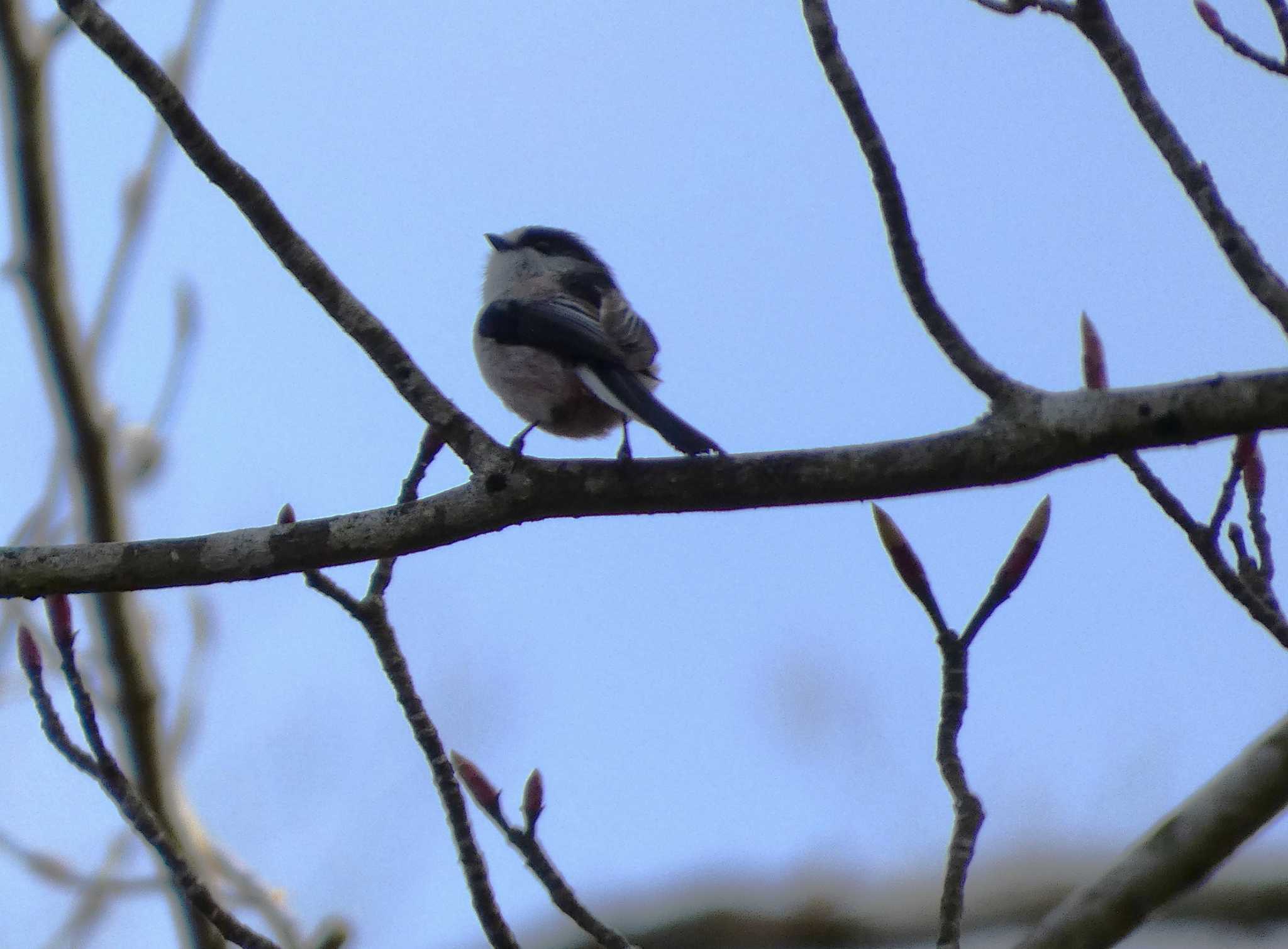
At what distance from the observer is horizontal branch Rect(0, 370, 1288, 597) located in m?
2.30

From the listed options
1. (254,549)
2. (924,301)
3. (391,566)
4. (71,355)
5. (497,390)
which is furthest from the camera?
(71,355)

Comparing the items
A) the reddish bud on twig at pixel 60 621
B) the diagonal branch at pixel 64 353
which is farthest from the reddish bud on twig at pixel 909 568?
the diagonal branch at pixel 64 353

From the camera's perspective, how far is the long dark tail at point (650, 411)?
103 inches

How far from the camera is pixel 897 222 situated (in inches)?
94.3

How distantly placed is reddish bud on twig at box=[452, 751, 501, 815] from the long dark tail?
2.40ft

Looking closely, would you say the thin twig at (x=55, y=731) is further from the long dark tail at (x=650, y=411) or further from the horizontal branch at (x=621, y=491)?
the long dark tail at (x=650, y=411)

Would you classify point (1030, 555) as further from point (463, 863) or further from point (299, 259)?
point (299, 259)

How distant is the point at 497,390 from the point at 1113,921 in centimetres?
249

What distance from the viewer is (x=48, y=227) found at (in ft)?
15.3

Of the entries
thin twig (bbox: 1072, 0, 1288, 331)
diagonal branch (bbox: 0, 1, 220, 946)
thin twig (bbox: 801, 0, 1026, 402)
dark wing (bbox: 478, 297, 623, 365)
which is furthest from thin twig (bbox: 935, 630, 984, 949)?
diagonal branch (bbox: 0, 1, 220, 946)

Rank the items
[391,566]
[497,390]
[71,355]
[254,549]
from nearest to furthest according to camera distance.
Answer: [254,549] → [391,566] → [497,390] → [71,355]

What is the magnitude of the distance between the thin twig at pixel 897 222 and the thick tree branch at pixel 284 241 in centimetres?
83

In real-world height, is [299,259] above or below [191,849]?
above

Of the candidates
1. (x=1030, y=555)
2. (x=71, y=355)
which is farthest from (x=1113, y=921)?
(x=71, y=355)
